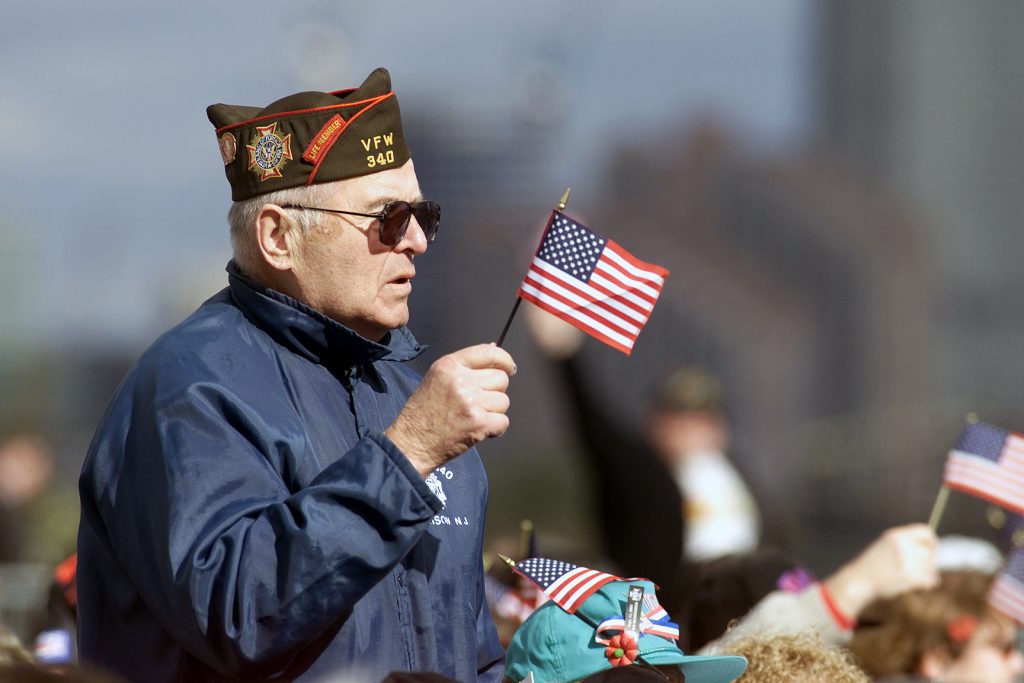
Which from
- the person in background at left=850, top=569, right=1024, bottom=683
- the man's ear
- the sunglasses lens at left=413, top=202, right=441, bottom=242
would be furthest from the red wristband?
the man's ear

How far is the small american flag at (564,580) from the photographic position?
3.59 m

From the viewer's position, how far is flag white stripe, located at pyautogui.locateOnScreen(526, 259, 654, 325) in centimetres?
384

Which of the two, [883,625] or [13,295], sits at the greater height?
[883,625]

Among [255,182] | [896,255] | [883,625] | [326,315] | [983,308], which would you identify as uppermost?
[255,182]

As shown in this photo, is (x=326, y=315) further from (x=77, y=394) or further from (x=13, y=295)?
(x=77, y=394)

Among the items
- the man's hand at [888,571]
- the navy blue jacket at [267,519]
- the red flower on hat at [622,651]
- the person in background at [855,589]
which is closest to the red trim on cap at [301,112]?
the navy blue jacket at [267,519]

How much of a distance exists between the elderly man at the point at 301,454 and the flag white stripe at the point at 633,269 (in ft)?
1.37

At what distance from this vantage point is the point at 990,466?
551cm

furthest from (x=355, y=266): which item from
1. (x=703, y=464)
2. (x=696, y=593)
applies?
(x=703, y=464)

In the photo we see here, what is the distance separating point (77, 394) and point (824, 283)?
182 feet

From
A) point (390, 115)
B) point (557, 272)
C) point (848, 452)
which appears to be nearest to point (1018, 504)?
point (557, 272)

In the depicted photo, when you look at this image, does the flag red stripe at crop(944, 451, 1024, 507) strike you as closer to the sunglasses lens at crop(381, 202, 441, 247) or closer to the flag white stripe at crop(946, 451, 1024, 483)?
the flag white stripe at crop(946, 451, 1024, 483)

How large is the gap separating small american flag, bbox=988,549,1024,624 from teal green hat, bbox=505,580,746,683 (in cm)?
194

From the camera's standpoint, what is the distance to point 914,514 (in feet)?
91.2
